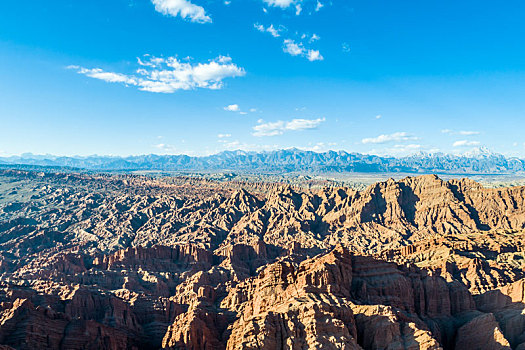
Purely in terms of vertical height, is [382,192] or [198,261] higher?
[382,192]

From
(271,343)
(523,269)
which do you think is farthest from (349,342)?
(523,269)

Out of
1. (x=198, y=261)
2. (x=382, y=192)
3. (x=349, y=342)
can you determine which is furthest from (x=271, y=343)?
(x=382, y=192)

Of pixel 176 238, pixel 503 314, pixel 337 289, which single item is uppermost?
pixel 337 289

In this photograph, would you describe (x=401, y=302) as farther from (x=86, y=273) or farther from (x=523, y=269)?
(x=86, y=273)

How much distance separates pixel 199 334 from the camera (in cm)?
4469

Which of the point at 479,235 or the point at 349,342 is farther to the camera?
the point at 479,235

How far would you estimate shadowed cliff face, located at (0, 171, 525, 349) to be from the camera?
132ft

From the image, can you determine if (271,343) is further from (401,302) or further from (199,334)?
(401,302)

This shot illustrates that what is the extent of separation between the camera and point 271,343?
33.1m

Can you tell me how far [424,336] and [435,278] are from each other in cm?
2264

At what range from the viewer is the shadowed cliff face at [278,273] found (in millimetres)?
40344

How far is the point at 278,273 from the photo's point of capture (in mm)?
49656

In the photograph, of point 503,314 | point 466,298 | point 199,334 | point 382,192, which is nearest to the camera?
point 199,334

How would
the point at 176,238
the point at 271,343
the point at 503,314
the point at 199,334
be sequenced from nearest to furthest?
the point at 271,343, the point at 199,334, the point at 503,314, the point at 176,238
